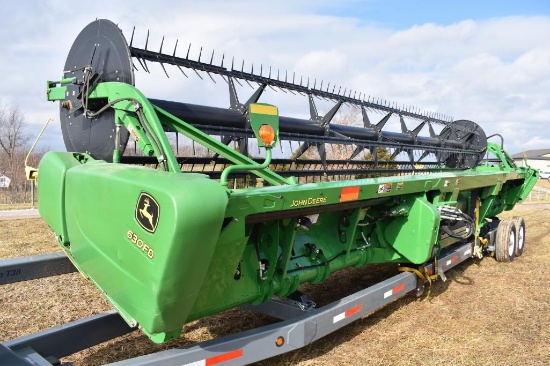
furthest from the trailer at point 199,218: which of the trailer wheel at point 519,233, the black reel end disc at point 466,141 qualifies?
the black reel end disc at point 466,141

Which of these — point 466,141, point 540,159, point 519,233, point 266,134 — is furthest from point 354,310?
point 540,159

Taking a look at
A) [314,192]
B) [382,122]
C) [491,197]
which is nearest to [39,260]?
[314,192]

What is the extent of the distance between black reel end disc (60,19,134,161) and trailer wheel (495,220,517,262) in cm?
563

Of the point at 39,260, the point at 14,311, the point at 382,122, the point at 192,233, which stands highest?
the point at 382,122

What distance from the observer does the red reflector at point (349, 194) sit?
3037 mm

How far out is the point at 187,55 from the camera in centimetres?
404

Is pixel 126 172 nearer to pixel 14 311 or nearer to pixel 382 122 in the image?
pixel 14 311

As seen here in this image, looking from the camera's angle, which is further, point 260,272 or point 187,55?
point 187,55

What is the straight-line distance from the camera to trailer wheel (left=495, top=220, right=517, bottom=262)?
21.5 feet

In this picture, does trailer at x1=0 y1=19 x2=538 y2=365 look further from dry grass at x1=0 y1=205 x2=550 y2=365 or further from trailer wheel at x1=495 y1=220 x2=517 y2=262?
trailer wheel at x1=495 y1=220 x2=517 y2=262

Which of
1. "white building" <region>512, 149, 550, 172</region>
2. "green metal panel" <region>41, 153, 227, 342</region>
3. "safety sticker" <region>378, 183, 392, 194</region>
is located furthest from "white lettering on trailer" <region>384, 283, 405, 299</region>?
"white building" <region>512, 149, 550, 172</region>

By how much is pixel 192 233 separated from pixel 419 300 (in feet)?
11.4

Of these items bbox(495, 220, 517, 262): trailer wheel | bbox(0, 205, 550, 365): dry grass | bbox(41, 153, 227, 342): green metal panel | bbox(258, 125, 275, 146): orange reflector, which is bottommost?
bbox(0, 205, 550, 365): dry grass

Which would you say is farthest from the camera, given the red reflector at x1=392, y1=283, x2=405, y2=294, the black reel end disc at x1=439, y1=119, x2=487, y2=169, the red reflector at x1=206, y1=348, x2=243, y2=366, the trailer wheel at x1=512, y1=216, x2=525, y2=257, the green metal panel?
the black reel end disc at x1=439, y1=119, x2=487, y2=169
